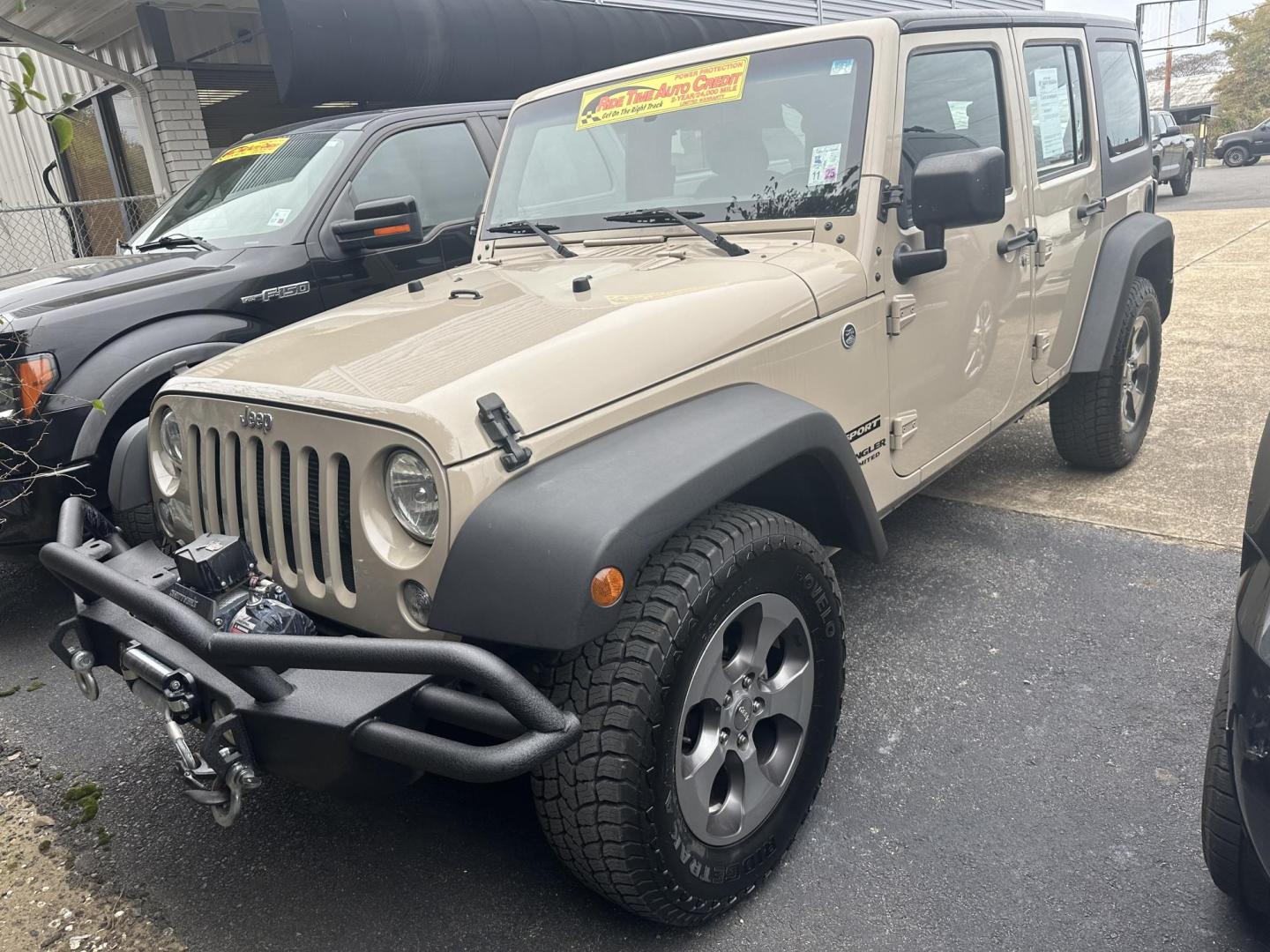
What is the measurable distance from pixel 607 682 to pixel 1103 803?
4.66ft

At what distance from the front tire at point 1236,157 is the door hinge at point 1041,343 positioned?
109 feet

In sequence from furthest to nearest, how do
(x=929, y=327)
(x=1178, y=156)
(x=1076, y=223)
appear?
(x=1178, y=156)
(x=1076, y=223)
(x=929, y=327)

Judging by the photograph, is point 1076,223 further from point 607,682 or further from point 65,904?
point 65,904

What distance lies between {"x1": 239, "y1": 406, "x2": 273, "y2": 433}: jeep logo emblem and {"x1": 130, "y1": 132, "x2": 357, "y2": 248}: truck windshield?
99.9 inches

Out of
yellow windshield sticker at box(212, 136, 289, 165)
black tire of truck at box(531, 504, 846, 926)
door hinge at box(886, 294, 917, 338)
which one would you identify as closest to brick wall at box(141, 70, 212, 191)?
yellow windshield sticker at box(212, 136, 289, 165)

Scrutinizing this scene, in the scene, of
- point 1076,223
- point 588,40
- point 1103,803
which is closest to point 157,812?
point 1103,803

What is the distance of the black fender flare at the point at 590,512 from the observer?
1.77m

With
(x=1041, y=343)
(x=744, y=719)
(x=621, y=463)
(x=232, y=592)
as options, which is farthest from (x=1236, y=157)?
(x=232, y=592)

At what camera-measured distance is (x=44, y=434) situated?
3.60 metres

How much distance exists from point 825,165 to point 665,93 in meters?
0.67

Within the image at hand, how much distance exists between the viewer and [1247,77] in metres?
47.0

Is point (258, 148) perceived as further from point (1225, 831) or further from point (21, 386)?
point (1225, 831)

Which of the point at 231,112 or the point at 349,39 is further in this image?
the point at 231,112

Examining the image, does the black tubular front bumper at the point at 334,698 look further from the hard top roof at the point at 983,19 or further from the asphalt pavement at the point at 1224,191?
the asphalt pavement at the point at 1224,191
